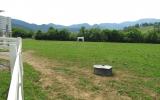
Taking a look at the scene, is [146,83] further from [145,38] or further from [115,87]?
[145,38]

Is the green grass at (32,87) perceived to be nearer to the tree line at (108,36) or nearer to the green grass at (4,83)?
the green grass at (4,83)

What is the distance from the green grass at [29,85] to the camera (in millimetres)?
7163

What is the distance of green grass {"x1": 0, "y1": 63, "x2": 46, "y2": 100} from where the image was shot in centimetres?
716

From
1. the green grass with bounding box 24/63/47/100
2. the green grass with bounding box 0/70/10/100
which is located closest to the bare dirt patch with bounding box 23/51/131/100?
the green grass with bounding box 24/63/47/100

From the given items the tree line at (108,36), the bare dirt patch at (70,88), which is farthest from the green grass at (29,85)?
the tree line at (108,36)

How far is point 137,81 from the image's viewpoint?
9.20m

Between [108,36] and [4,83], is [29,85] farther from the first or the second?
[108,36]

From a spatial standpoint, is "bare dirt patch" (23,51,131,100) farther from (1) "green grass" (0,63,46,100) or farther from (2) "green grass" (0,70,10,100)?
(2) "green grass" (0,70,10,100)

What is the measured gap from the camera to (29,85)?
8234 millimetres

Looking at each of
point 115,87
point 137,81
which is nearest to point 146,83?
point 137,81

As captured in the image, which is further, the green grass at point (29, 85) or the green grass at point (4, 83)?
the green grass at point (29, 85)

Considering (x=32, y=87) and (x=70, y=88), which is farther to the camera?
(x=70, y=88)

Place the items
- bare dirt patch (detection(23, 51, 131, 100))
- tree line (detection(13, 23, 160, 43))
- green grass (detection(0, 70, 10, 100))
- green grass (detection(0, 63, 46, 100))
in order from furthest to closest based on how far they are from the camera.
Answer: tree line (detection(13, 23, 160, 43)) < bare dirt patch (detection(23, 51, 131, 100)) < green grass (detection(0, 63, 46, 100)) < green grass (detection(0, 70, 10, 100))

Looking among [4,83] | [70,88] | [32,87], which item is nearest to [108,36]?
[70,88]
